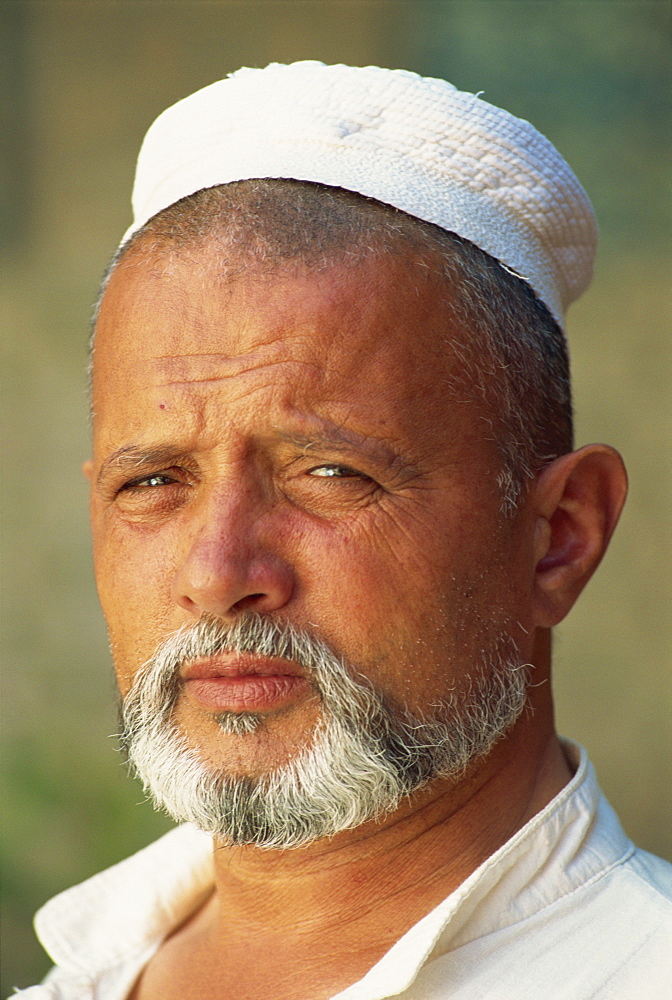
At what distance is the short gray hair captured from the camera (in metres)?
1.91

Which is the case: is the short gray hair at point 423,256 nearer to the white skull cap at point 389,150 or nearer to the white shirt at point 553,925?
the white skull cap at point 389,150

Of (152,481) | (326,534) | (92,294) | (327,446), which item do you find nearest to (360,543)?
(326,534)

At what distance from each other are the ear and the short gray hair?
0.18ft

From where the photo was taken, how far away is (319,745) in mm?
1790

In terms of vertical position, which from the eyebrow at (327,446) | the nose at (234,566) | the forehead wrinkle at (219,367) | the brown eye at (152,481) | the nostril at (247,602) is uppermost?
the forehead wrinkle at (219,367)

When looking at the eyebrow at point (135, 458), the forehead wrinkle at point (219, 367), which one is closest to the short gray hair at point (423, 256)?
the forehead wrinkle at point (219, 367)

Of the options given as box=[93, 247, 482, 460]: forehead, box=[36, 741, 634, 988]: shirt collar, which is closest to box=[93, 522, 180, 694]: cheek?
box=[93, 247, 482, 460]: forehead

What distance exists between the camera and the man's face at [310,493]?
1.79 m

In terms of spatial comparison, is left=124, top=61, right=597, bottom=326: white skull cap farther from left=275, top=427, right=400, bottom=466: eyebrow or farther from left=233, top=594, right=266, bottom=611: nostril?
left=233, top=594, right=266, bottom=611: nostril

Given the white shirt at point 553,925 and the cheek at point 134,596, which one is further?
the cheek at point 134,596

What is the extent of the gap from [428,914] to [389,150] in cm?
134

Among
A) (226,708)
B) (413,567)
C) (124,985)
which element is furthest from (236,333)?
(124,985)

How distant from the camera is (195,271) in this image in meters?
1.95

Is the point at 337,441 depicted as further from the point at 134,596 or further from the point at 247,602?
the point at 134,596
